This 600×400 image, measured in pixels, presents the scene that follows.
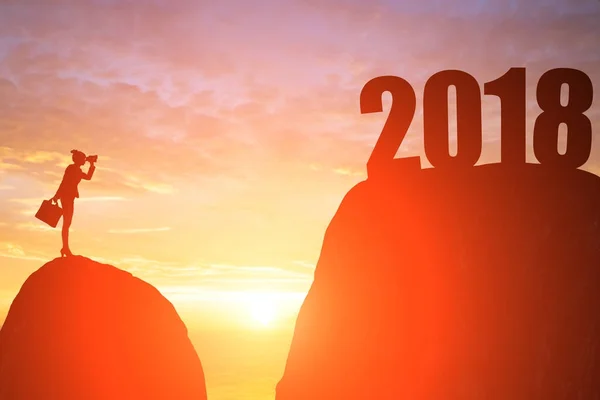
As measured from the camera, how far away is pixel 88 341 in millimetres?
25453

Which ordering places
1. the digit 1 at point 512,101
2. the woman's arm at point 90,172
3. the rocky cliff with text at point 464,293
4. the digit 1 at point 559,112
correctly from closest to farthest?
the rocky cliff with text at point 464,293 < the digit 1 at point 559,112 < the digit 1 at point 512,101 < the woman's arm at point 90,172

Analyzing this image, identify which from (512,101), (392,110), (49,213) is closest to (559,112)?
(512,101)

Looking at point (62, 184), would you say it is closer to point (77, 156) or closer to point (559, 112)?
point (77, 156)

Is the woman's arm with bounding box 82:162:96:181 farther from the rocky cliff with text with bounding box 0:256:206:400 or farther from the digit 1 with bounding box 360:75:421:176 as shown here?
the digit 1 with bounding box 360:75:421:176

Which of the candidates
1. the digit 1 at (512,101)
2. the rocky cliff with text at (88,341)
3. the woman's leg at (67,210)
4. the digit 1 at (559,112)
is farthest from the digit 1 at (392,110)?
the rocky cliff with text at (88,341)

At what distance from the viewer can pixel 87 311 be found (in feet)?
84.7

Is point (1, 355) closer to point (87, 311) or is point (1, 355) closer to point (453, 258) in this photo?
point (87, 311)

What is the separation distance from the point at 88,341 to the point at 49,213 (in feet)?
16.6

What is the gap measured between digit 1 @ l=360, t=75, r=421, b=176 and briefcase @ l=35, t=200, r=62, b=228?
10979mm

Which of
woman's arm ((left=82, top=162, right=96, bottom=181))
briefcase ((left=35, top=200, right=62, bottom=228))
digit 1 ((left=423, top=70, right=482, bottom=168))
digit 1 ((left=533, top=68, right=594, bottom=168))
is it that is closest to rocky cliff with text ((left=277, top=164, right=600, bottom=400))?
digit 1 ((left=423, top=70, right=482, bottom=168))

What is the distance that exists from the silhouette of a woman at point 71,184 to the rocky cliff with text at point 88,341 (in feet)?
9.64

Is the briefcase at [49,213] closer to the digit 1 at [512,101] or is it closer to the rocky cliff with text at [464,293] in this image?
the rocky cliff with text at [464,293]

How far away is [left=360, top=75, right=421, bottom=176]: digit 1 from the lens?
2175cm

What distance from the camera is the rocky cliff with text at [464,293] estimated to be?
20234 millimetres
